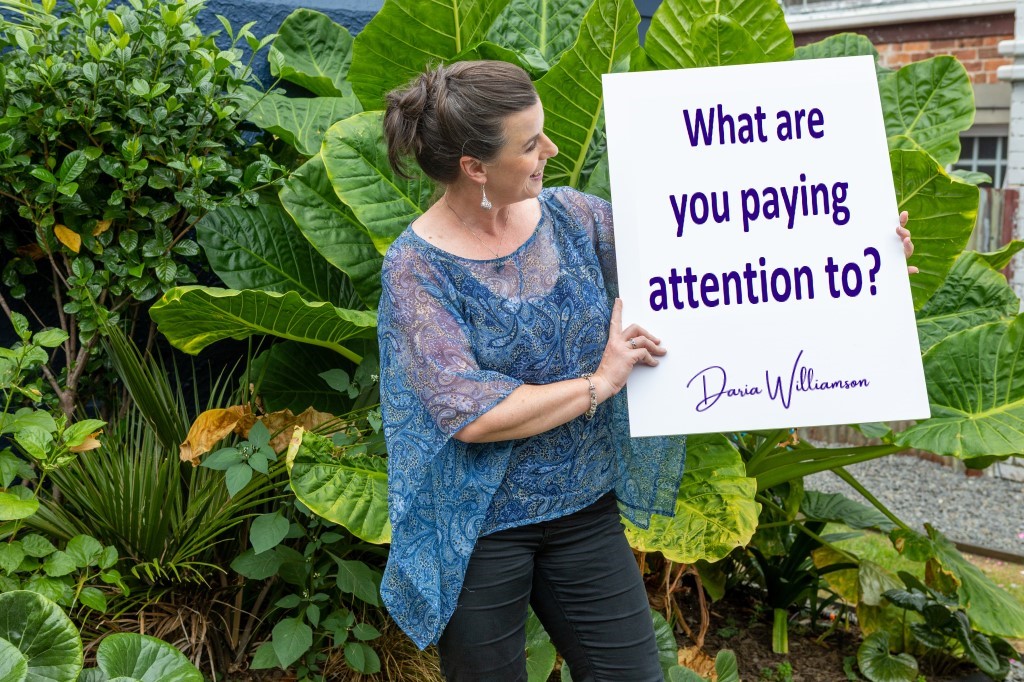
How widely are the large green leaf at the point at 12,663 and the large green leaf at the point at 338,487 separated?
0.64 meters

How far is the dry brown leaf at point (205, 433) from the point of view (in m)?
2.73

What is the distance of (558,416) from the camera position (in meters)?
1.79

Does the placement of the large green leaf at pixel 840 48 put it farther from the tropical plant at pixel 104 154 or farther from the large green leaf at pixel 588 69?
the tropical plant at pixel 104 154

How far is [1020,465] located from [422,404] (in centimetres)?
513

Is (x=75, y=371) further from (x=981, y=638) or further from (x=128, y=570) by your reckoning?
(x=981, y=638)

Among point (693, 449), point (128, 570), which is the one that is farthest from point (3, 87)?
point (693, 449)

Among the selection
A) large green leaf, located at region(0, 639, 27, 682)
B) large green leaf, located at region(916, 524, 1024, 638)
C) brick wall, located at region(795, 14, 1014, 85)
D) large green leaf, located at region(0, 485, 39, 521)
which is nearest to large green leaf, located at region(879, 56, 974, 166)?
large green leaf, located at region(916, 524, 1024, 638)

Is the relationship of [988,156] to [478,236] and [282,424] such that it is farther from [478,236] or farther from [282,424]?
[478,236]

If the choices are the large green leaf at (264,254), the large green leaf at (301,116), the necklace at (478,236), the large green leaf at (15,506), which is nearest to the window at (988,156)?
the large green leaf at (301,116)

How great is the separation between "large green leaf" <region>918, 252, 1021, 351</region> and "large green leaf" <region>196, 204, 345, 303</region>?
183cm

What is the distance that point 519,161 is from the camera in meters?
1.79

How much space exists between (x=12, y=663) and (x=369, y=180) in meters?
1.50

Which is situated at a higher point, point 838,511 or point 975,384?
point 975,384
